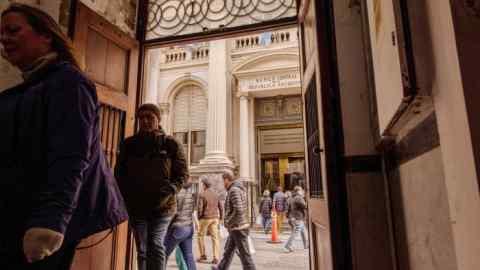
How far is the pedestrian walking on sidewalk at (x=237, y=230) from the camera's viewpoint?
386 cm

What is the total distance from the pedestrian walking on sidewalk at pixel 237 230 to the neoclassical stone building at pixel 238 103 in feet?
23.6

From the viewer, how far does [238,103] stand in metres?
13.4

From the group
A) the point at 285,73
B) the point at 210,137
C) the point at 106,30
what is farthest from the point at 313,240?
the point at 285,73

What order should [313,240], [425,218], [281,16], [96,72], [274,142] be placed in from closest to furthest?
[425,218] < [313,240] < [96,72] < [281,16] < [274,142]

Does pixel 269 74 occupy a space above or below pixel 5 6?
above

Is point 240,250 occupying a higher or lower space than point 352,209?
lower

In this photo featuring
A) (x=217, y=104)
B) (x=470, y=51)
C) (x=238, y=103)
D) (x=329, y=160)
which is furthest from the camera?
(x=238, y=103)

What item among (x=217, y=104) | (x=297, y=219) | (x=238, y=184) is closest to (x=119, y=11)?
(x=238, y=184)

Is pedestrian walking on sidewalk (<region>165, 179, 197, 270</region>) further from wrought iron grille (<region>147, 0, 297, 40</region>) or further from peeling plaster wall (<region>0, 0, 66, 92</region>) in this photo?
peeling plaster wall (<region>0, 0, 66, 92</region>)

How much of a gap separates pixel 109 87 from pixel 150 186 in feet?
3.61

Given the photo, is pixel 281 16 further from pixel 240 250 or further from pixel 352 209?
pixel 240 250

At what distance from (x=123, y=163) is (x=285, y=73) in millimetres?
10688

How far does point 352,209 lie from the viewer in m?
1.98

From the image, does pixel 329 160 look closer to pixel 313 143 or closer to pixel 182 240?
pixel 313 143
